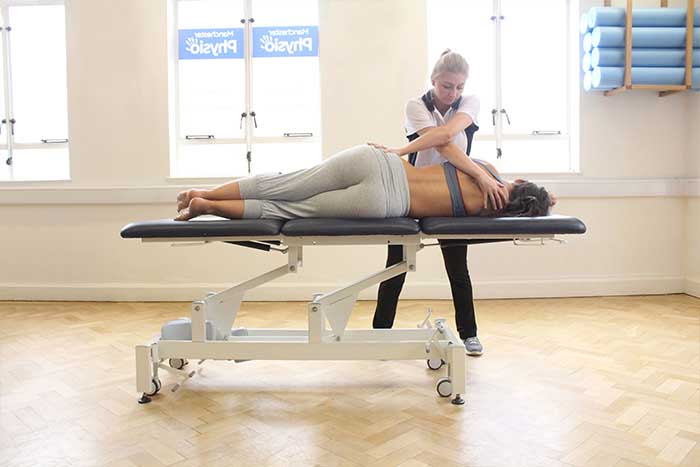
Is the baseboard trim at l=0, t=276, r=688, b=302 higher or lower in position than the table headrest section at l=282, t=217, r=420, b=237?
lower

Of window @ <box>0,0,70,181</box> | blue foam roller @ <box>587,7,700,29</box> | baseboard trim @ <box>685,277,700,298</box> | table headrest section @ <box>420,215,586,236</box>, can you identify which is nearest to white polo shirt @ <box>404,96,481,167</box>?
table headrest section @ <box>420,215,586,236</box>

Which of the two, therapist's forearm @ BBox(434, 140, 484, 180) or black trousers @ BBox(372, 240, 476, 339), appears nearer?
therapist's forearm @ BBox(434, 140, 484, 180)

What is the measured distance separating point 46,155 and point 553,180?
3.49 metres

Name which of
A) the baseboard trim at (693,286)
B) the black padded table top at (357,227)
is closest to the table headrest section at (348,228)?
the black padded table top at (357,227)

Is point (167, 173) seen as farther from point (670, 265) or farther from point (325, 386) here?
point (670, 265)

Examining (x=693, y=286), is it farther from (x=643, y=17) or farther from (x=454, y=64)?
(x=454, y=64)

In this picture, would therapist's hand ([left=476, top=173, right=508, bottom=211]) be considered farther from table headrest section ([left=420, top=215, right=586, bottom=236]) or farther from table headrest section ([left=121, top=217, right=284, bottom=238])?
table headrest section ([left=121, top=217, right=284, bottom=238])

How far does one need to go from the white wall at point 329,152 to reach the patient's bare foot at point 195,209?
1862mm

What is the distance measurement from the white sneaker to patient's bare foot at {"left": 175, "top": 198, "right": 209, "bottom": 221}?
125 cm

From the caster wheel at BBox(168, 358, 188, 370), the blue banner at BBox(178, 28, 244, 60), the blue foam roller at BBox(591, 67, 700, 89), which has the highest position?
the blue banner at BBox(178, 28, 244, 60)

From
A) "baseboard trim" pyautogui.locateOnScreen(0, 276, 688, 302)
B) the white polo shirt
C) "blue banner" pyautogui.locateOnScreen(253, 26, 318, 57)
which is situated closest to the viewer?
the white polo shirt

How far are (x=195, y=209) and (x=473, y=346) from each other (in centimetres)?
129

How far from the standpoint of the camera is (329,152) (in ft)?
12.5

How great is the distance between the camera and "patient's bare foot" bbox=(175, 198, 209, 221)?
1.96 m
